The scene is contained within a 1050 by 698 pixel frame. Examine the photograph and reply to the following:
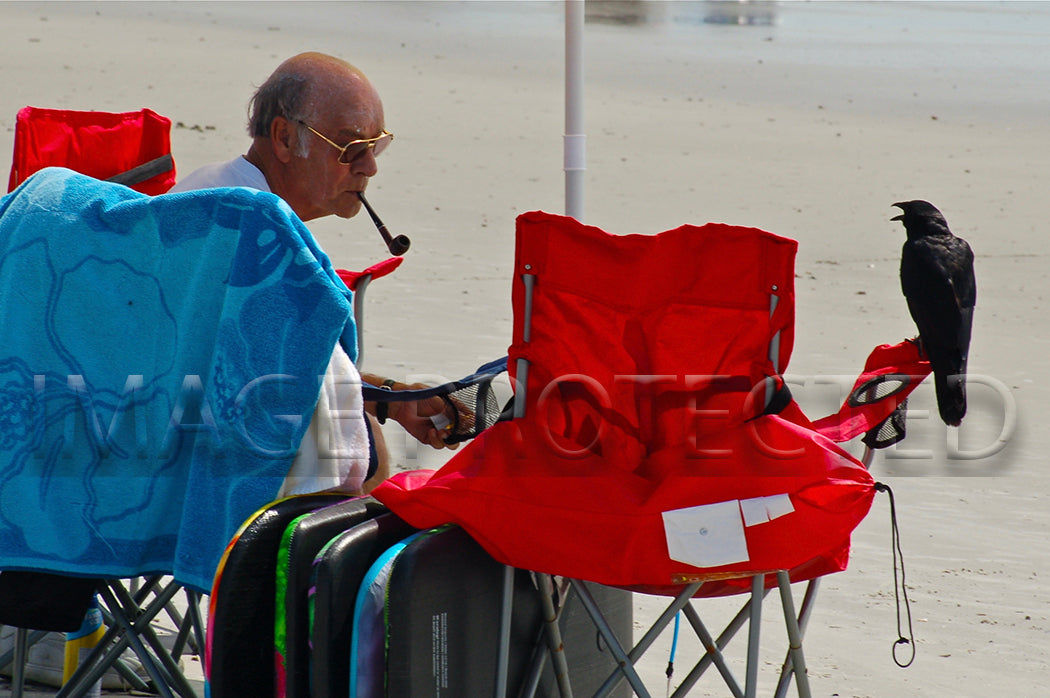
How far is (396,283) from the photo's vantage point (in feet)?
24.4

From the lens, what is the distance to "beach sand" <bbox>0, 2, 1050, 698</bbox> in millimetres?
3576

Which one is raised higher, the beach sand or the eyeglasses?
the eyeglasses

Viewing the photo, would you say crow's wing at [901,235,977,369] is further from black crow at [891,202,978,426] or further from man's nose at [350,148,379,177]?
man's nose at [350,148,379,177]

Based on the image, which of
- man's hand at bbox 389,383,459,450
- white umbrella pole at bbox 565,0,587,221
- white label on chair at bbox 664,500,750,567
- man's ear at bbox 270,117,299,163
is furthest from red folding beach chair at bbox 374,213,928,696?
white umbrella pole at bbox 565,0,587,221

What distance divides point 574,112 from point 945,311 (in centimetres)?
160

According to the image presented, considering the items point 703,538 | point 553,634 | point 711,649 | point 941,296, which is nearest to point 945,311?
point 941,296

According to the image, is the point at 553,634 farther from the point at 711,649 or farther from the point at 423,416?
the point at 423,416

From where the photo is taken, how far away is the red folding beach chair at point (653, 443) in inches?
80.4

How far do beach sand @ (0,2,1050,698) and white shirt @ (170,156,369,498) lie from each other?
960mm

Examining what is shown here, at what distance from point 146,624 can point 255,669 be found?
1.45ft

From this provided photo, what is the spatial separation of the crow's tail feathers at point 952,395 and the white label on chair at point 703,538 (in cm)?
46

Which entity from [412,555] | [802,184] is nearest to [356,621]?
[412,555]

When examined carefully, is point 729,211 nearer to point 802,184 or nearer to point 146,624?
point 802,184

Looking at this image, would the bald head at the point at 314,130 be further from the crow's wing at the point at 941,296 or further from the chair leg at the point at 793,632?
the chair leg at the point at 793,632
